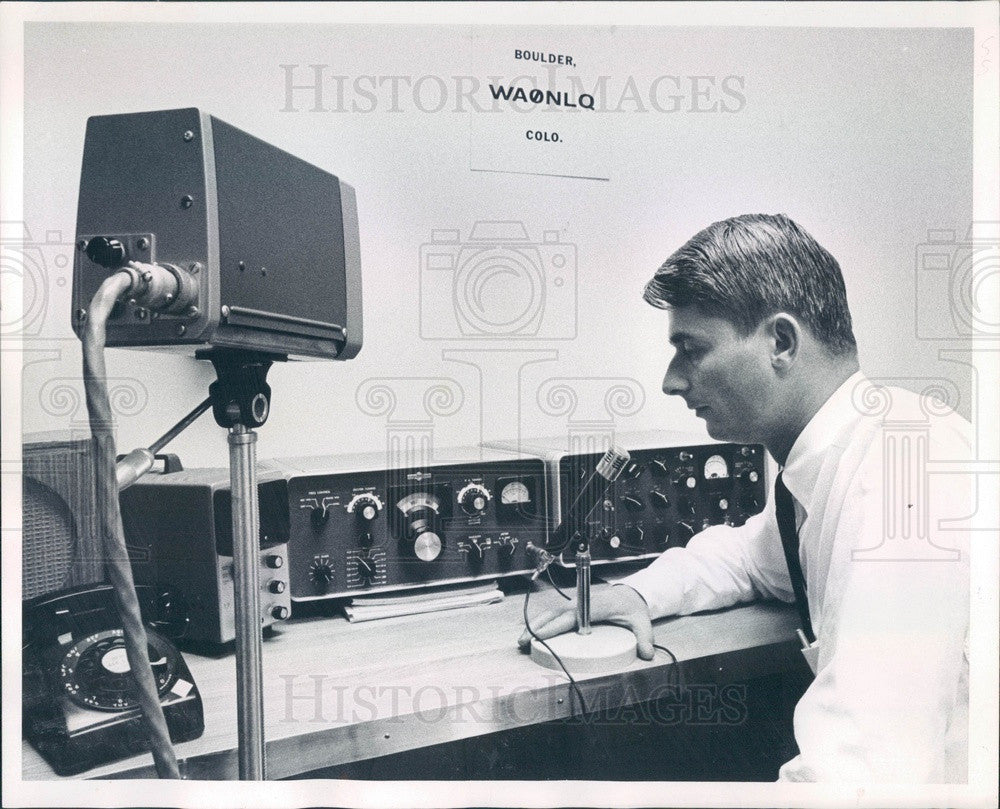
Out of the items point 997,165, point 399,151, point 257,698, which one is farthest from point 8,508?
point 997,165

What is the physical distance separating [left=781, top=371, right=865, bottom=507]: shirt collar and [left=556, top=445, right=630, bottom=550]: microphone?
295mm

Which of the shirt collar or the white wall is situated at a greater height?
the white wall

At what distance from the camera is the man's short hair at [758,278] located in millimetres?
1339

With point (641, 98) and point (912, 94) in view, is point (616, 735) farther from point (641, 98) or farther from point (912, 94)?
point (912, 94)

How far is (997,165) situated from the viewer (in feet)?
4.42

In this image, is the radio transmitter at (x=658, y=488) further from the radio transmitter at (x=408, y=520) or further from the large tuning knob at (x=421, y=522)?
the large tuning knob at (x=421, y=522)

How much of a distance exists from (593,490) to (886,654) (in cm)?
53

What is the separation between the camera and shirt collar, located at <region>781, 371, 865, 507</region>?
132cm

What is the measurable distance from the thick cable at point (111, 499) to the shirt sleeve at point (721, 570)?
2.62 feet

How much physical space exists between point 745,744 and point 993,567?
53cm
